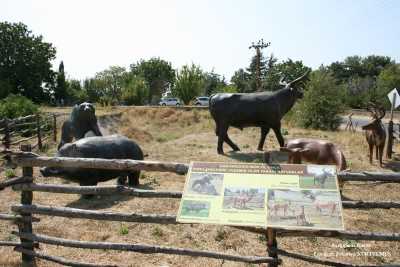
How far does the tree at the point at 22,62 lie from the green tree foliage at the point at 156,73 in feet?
58.5

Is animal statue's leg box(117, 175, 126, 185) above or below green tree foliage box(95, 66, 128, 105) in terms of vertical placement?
below

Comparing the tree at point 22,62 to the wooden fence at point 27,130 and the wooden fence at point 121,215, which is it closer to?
the wooden fence at point 27,130

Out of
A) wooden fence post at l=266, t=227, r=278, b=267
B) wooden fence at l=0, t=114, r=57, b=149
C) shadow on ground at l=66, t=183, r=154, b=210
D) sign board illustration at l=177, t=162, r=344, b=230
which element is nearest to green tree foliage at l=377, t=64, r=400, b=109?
wooden fence at l=0, t=114, r=57, b=149

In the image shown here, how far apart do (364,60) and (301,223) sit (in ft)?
221

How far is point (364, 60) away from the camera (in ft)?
211

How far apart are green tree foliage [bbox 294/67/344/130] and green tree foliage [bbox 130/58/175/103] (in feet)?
121

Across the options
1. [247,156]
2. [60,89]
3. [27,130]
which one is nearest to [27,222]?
[247,156]

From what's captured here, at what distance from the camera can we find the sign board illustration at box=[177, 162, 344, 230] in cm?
307

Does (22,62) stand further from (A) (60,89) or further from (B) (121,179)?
(B) (121,179)

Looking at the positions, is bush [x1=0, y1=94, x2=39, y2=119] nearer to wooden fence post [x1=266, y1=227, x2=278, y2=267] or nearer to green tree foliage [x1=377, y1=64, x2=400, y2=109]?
wooden fence post [x1=266, y1=227, x2=278, y2=267]

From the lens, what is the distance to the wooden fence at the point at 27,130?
10016 mm

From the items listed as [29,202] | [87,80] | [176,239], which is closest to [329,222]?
[176,239]

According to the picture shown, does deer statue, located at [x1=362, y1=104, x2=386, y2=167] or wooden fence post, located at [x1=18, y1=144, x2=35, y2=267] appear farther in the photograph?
deer statue, located at [x1=362, y1=104, x2=386, y2=167]

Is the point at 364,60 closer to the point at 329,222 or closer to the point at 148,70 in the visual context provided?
the point at 148,70
